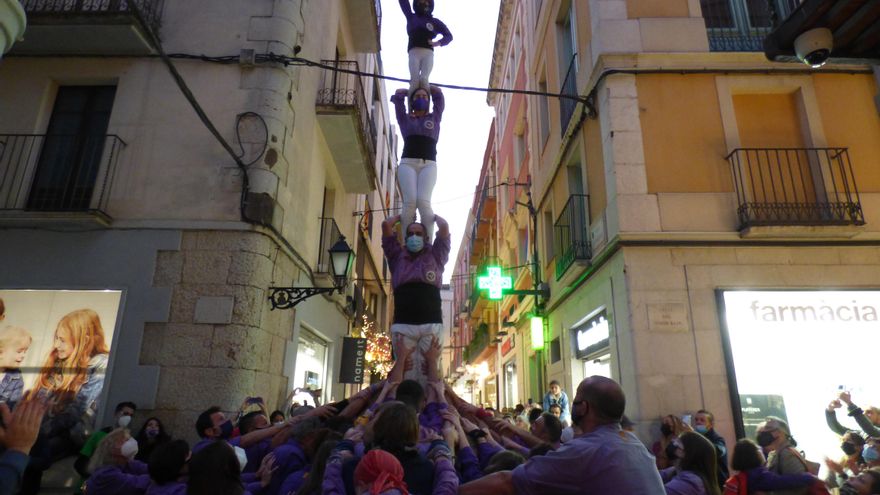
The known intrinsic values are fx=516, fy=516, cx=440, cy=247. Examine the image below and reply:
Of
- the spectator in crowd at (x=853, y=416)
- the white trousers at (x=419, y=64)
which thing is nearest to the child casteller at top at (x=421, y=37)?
the white trousers at (x=419, y=64)

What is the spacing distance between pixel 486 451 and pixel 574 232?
6955 mm

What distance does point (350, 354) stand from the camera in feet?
42.4

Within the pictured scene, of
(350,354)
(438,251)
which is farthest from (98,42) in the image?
(350,354)

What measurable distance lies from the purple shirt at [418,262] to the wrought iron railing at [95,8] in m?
5.22

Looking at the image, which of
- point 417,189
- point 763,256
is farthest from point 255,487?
point 763,256

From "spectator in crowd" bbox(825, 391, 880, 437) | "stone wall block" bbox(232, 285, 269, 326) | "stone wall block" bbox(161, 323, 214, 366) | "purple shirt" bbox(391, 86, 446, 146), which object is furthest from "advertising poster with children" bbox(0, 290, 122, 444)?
"spectator in crowd" bbox(825, 391, 880, 437)

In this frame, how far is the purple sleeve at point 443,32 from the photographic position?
631cm

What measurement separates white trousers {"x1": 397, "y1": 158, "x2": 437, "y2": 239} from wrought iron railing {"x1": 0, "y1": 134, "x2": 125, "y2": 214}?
4.80 m

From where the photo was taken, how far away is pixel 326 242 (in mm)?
11211

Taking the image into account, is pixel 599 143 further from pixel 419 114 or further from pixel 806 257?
pixel 419 114

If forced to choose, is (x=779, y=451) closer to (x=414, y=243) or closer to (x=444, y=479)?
(x=444, y=479)

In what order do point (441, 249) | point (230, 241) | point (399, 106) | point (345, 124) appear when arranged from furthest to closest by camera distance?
point (345, 124), point (230, 241), point (399, 106), point (441, 249)

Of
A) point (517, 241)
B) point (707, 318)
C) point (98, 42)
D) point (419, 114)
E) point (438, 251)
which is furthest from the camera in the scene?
point (517, 241)

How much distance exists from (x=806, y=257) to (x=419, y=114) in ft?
20.0
